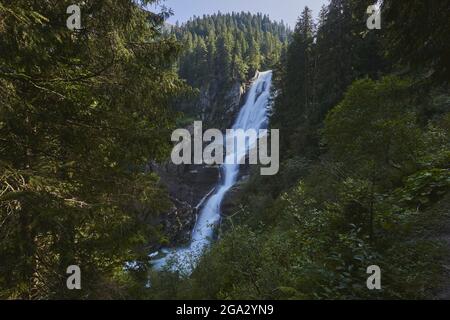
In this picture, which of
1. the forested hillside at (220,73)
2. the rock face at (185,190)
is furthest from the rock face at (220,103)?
the rock face at (185,190)

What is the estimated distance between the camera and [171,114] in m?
6.88

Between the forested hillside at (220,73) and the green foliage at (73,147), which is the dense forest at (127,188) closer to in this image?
the green foliage at (73,147)

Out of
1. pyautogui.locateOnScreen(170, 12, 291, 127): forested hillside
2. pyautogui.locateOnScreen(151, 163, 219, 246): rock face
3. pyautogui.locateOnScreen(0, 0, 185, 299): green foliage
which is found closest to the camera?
pyautogui.locateOnScreen(0, 0, 185, 299): green foliage

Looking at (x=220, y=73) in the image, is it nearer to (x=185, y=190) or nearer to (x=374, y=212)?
(x=185, y=190)

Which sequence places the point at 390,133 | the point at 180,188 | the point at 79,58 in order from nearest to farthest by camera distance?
the point at 79,58, the point at 390,133, the point at 180,188

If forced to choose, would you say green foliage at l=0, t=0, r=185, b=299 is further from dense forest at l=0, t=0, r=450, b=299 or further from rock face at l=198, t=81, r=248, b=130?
rock face at l=198, t=81, r=248, b=130

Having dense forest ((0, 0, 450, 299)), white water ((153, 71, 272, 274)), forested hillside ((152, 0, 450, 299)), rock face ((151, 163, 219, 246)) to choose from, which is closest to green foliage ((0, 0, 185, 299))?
dense forest ((0, 0, 450, 299))

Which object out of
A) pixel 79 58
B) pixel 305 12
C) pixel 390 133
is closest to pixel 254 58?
pixel 305 12

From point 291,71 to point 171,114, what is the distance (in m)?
28.4

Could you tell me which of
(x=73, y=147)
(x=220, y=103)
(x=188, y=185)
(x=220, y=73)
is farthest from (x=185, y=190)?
(x=220, y=73)

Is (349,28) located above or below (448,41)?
above

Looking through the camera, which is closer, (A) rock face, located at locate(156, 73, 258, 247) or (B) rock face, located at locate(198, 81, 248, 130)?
(A) rock face, located at locate(156, 73, 258, 247)

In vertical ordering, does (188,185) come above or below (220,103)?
below
